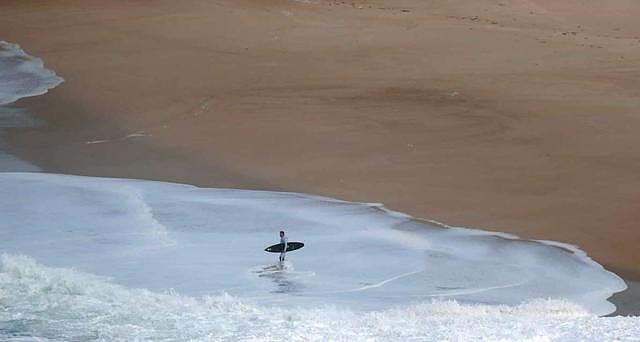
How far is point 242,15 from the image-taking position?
81.7 ft

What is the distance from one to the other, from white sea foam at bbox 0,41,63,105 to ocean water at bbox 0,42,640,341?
597 centimetres

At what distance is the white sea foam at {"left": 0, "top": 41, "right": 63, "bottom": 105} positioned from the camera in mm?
18969

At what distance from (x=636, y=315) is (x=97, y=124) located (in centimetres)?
977

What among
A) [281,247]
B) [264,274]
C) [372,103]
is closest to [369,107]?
[372,103]

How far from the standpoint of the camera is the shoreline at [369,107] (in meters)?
12.8

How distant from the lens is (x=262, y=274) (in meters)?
9.90

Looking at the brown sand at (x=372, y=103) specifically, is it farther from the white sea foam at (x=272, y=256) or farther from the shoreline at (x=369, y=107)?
the white sea foam at (x=272, y=256)

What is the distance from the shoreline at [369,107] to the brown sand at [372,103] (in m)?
0.04

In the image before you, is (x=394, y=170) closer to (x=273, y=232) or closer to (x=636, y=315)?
(x=273, y=232)

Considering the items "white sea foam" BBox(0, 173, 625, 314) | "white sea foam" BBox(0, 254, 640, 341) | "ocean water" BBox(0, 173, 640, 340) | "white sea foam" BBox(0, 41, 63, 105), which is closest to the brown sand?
"white sea foam" BBox(0, 41, 63, 105)

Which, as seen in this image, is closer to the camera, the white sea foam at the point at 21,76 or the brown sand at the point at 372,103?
the brown sand at the point at 372,103

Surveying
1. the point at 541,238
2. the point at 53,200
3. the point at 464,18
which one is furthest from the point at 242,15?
the point at 541,238

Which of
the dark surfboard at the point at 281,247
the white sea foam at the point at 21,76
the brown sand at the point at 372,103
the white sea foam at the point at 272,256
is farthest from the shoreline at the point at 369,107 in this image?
the dark surfboard at the point at 281,247

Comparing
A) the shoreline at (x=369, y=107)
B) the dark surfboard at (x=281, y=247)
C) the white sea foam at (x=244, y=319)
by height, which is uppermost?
the shoreline at (x=369, y=107)
